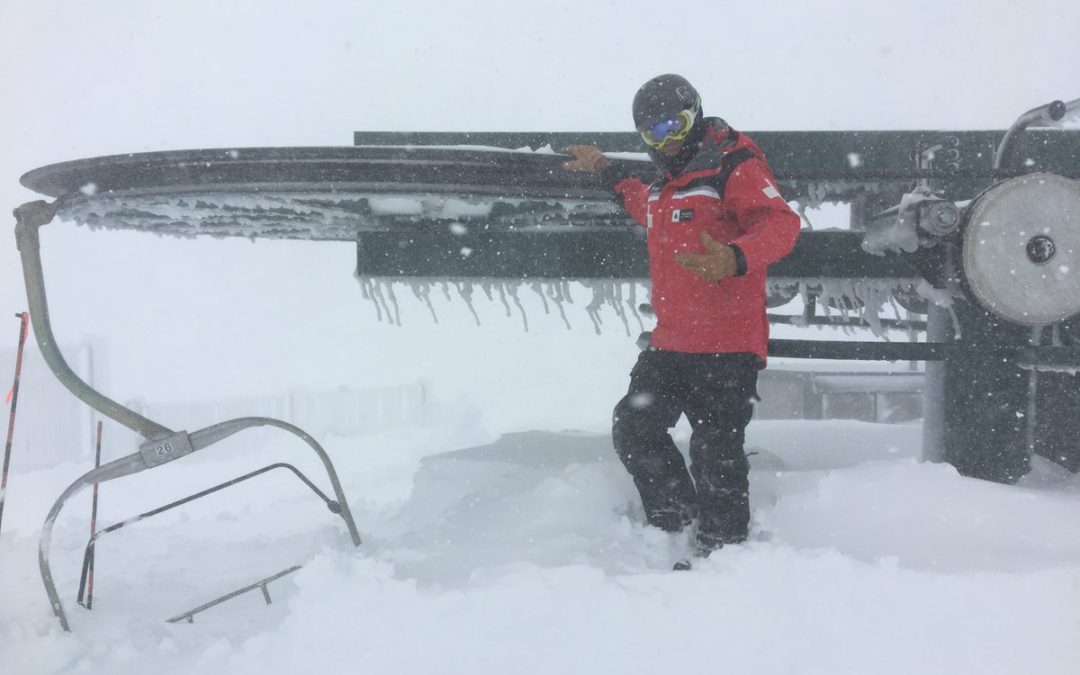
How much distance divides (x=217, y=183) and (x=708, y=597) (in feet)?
6.84

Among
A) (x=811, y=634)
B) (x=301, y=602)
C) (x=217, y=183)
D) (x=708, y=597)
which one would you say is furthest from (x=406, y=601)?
(x=217, y=183)

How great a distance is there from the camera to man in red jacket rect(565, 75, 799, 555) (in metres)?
2.08

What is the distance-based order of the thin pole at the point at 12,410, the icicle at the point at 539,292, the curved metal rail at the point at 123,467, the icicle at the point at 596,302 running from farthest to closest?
the icicle at the point at 596,302 < the icicle at the point at 539,292 < the thin pole at the point at 12,410 < the curved metal rail at the point at 123,467

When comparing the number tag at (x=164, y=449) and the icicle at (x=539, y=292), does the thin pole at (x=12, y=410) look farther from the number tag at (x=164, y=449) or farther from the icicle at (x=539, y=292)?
the icicle at (x=539, y=292)

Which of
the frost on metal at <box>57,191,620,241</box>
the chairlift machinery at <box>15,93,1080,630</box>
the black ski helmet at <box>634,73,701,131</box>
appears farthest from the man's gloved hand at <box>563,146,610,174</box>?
the black ski helmet at <box>634,73,701,131</box>

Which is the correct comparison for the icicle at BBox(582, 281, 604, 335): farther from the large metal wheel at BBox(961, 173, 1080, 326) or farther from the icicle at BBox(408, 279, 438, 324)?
the large metal wheel at BBox(961, 173, 1080, 326)

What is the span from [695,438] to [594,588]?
2.31ft

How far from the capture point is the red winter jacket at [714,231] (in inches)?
80.0

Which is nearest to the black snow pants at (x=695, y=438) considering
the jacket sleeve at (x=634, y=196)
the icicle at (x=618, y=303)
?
the jacket sleeve at (x=634, y=196)

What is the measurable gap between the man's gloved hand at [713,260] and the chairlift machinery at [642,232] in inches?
28.2

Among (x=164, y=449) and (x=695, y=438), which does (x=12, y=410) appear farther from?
(x=695, y=438)

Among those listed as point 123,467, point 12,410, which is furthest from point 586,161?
point 12,410

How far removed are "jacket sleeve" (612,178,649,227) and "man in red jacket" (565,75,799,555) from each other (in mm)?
151

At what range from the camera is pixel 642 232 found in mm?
3242
